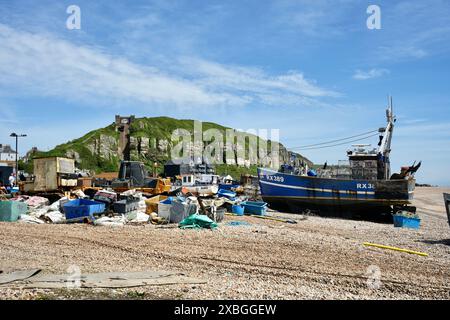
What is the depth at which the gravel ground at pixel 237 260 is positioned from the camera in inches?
295

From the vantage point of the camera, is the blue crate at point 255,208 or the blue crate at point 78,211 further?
the blue crate at point 255,208

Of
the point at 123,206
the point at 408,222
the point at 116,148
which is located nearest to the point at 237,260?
the point at 123,206

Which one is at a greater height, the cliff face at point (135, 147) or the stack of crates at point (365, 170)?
the cliff face at point (135, 147)

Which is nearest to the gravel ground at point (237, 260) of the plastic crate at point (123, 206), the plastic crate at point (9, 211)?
the plastic crate at point (9, 211)

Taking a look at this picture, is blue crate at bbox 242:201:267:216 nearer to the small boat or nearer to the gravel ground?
the small boat

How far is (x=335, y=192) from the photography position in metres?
26.1

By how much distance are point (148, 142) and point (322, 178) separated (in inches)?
3237

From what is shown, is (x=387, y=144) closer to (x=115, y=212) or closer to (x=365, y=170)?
(x=365, y=170)

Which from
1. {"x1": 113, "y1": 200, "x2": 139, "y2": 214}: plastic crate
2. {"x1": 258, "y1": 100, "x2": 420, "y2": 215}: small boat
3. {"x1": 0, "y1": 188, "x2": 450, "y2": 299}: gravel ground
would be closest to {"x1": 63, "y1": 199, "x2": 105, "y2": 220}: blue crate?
{"x1": 113, "y1": 200, "x2": 139, "y2": 214}: plastic crate

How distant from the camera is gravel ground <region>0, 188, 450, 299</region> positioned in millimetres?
7492

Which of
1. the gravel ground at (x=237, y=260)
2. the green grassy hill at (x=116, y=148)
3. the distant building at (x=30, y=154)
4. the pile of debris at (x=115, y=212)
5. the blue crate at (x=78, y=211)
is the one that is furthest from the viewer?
the green grassy hill at (x=116, y=148)

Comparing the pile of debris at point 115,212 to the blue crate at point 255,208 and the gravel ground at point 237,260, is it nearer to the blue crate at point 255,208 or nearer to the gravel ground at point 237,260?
the gravel ground at point 237,260

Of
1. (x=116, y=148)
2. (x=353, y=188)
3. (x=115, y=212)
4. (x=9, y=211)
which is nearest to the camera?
(x=9, y=211)

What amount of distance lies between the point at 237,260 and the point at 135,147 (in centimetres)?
9263
